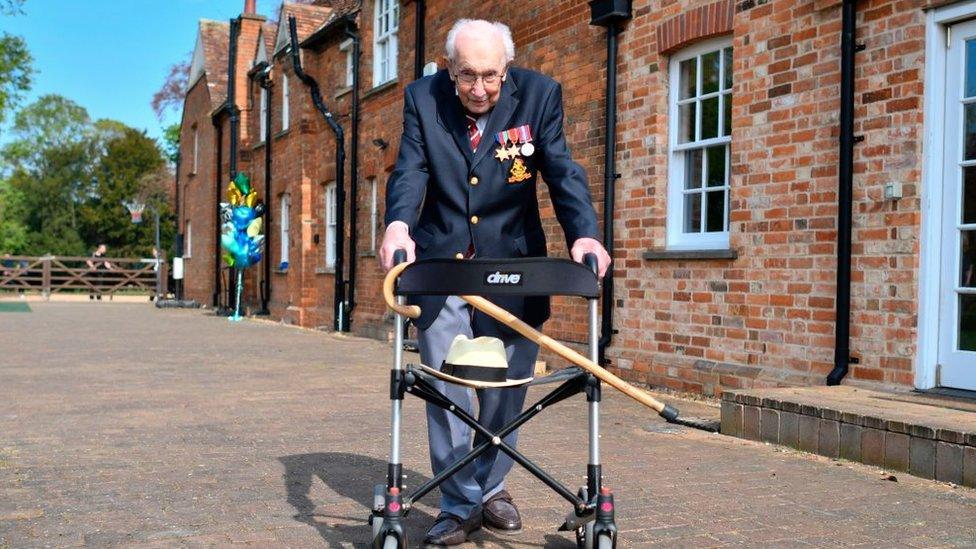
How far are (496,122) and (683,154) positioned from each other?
19.3ft

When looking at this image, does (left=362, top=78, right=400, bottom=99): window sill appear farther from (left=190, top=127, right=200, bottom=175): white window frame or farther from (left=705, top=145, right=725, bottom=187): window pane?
(left=190, top=127, right=200, bottom=175): white window frame

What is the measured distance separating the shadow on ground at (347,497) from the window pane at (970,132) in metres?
4.17

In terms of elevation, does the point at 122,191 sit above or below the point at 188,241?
above

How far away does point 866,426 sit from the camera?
5824 mm

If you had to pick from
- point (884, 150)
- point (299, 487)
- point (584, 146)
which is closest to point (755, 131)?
point (884, 150)

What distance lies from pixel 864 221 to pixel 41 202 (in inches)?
2917

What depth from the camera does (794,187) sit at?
315 inches

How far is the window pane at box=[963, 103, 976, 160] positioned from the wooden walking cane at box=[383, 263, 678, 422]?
178 inches

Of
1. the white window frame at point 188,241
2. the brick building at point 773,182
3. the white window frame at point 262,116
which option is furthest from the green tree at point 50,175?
the brick building at point 773,182

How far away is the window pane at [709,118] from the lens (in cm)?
A: 917

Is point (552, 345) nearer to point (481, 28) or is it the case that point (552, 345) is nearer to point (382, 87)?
point (481, 28)

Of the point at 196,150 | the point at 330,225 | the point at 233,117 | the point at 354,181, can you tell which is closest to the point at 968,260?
the point at 354,181

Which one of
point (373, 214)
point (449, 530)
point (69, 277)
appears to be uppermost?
point (373, 214)

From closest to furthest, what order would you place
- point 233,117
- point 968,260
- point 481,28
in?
point 481,28
point 968,260
point 233,117
